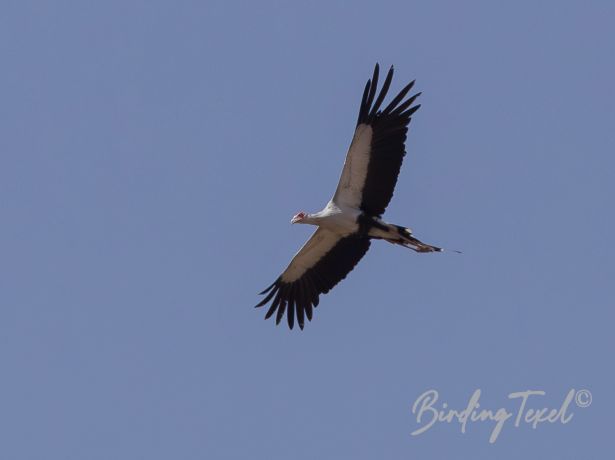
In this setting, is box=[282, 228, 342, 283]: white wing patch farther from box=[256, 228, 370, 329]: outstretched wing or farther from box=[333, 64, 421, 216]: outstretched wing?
box=[333, 64, 421, 216]: outstretched wing

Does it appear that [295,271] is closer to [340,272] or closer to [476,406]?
[340,272]

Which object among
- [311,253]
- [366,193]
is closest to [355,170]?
[366,193]

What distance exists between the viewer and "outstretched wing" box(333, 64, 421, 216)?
21156 millimetres

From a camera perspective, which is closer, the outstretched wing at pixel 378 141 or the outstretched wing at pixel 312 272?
the outstretched wing at pixel 378 141

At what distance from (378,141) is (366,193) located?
1.07m

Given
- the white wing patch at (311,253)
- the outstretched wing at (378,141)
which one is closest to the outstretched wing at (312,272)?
the white wing patch at (311,253)

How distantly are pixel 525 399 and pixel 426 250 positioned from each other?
3.48 meters

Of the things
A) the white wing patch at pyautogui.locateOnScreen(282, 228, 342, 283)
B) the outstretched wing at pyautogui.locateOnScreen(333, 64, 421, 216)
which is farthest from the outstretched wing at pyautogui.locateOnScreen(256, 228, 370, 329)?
the outstretched wing at pyautogui.locateOnScreen(333, 64, 421, 216)

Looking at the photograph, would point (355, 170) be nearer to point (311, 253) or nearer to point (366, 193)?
point (366, 193)

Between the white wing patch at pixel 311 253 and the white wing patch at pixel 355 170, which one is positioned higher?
the white wing patch at pixel 355 170

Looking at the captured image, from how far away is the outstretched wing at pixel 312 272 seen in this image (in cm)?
2253

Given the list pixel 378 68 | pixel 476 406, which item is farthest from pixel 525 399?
pixel 378 68

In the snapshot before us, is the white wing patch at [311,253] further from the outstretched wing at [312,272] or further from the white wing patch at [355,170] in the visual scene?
the white wing patch at [355,170]

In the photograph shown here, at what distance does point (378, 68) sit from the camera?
20953 millimetres
